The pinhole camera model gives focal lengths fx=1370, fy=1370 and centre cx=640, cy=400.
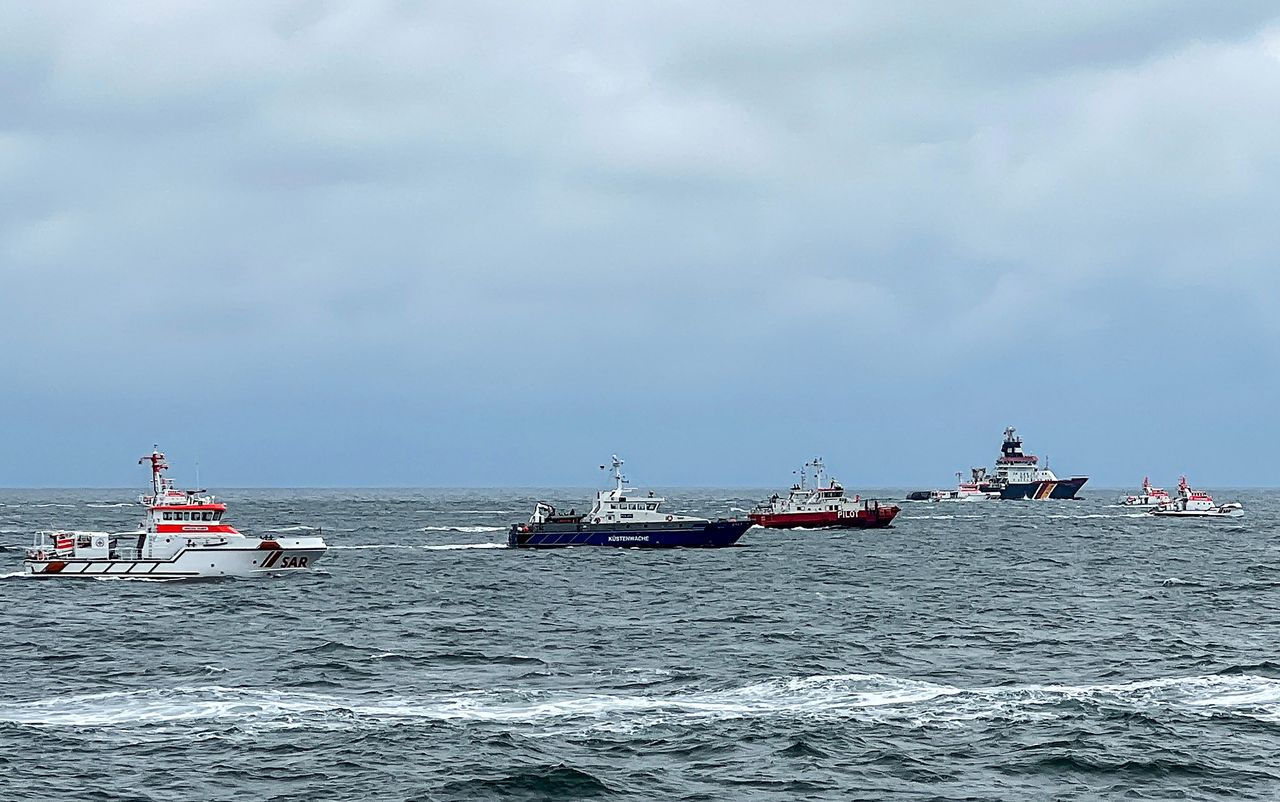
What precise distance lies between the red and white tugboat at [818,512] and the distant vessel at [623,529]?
1482 inches

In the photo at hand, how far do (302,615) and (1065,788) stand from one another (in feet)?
135

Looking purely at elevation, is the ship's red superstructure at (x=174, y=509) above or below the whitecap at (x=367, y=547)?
above

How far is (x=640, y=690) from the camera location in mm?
40000

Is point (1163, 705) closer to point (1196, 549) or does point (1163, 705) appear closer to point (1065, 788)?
point (1065, 788)

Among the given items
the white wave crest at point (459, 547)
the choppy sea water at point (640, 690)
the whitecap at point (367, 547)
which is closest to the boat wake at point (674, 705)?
the choppy sea water at point (640, 690)

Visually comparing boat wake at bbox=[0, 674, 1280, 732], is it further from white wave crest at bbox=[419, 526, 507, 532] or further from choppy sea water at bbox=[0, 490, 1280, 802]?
white wave crest at bbox=[419, 526, 507, 532]

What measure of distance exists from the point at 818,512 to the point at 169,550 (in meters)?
92.2

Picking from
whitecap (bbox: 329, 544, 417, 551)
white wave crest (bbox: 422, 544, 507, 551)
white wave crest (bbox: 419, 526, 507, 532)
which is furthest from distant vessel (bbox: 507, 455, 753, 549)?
white wave crest (bbox: 419, 526, 507, 532)

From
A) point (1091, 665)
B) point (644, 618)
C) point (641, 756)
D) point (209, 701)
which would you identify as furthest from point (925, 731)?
point (644, 618)

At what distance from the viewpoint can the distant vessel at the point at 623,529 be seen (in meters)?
118

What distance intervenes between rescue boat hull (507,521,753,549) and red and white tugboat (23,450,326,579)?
37.8 meters

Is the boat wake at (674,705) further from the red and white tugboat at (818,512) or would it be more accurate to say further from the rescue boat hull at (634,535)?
the red and white tugboat at (818,512)

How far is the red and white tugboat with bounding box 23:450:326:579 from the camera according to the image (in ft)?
261

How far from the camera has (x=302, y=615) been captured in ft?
205
